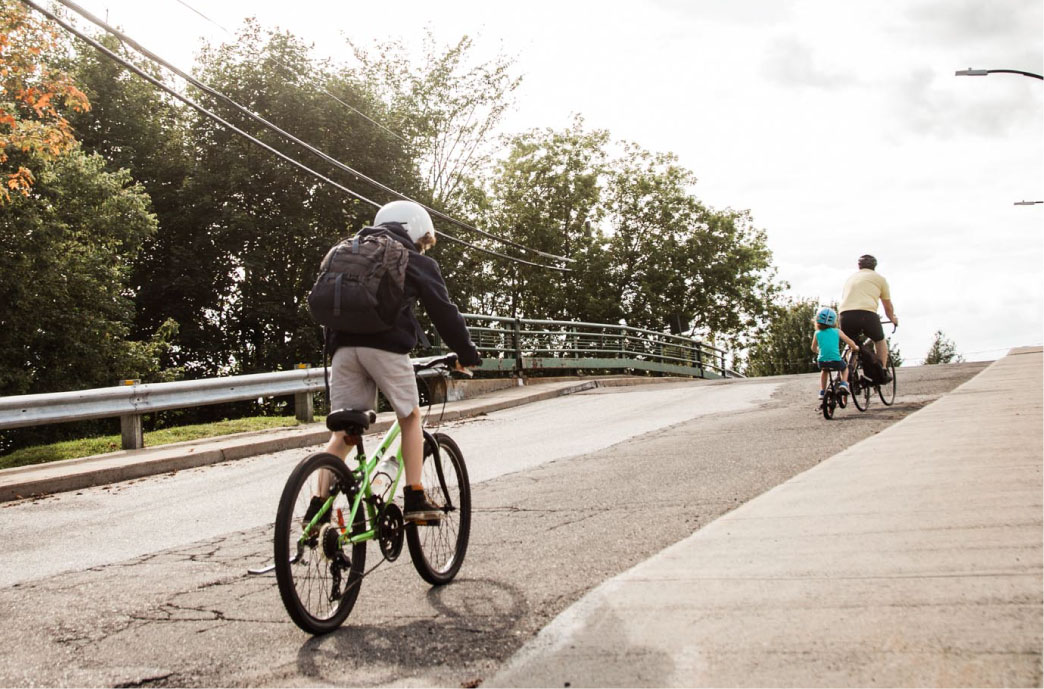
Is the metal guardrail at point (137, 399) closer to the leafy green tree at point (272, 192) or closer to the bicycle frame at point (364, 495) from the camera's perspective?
the bicycle frame at point (364, 495)

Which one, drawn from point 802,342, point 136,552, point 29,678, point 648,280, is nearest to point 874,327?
point 136,552

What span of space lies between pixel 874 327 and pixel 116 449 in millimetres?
8737

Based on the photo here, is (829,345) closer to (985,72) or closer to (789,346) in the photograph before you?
(985,72)

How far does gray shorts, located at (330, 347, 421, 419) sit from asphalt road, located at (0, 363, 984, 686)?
0.83 metres

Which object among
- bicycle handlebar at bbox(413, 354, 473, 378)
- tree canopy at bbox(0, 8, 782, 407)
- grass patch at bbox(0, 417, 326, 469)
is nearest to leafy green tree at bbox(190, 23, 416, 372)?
tree canopy at bbox(0, 8, 782, 407)

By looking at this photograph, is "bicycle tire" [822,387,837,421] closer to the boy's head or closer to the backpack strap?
the boy's head

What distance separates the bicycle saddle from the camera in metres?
3.67

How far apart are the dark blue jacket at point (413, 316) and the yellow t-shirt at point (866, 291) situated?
25.8 feet

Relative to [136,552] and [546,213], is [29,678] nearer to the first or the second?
[136,552]

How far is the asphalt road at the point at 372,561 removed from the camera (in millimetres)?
3270

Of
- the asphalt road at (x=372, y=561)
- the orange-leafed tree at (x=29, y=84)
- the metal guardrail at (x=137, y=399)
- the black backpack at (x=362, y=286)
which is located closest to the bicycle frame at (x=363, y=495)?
the asphalt road at (x=372, y=561)

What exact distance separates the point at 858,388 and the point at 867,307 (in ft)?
3.12

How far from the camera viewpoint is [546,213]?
153ft

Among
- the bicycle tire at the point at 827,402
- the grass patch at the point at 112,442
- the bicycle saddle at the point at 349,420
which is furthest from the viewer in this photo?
the grass patch at the point at 112,442
